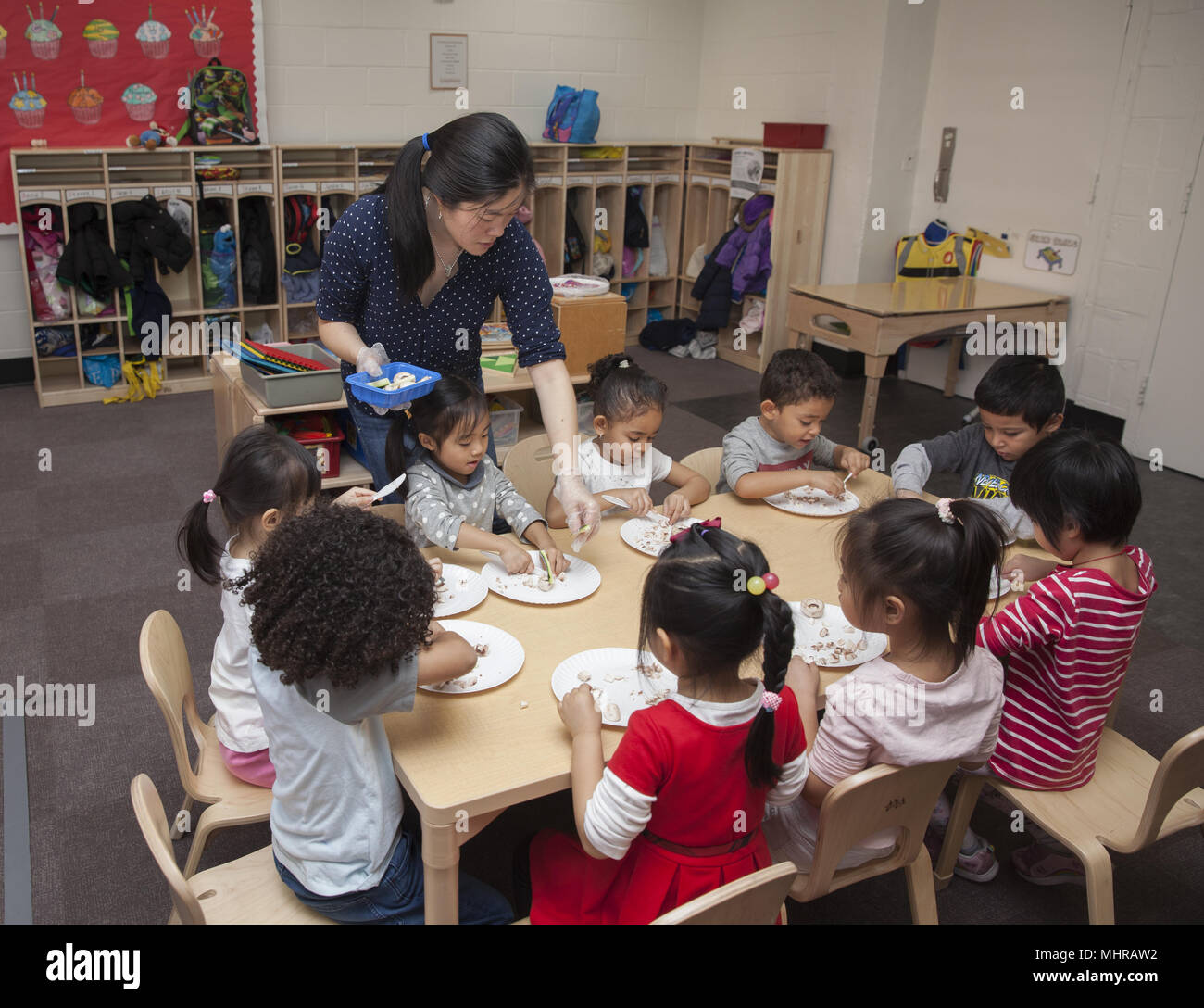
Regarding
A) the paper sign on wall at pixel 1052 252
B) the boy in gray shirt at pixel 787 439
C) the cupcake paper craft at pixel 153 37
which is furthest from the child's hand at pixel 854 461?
the cupcake paper craft at pixel 153 37

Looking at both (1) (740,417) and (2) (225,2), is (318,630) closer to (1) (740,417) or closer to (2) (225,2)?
(1) (740,417)

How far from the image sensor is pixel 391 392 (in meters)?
2.03

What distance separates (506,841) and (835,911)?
0.72 meters

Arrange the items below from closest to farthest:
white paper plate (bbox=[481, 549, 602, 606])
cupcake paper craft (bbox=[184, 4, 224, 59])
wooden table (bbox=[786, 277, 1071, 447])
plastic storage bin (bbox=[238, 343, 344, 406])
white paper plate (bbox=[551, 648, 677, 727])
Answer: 1. white paper plate (bbox=[551, 648, 677, 727])
2. white paper plate (bbox=[481, 549, 602, 606])
3. plastic storage bin (bbox=[238, 343, 344, 406])
4. wooden table (bbox=[786, 277, 1071, 447])
5. cupcake paper craft (bbox=[184, 4, 224, 59])

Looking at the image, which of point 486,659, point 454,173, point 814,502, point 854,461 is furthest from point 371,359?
point 854,461

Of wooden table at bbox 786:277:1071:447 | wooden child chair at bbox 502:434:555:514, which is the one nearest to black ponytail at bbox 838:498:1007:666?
wooden child chair at bbox 502:434:555:514

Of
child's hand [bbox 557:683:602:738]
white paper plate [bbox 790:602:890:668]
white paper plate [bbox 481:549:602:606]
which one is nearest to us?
child's hand [bbox 557:683:602:738]

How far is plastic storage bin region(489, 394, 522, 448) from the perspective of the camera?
3.77 m

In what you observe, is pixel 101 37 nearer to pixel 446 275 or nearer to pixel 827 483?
pixel 446 275

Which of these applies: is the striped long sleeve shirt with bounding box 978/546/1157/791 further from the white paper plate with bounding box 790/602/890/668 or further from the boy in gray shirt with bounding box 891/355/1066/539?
the boy in gray shirt with bounding box 891/355/1066/539

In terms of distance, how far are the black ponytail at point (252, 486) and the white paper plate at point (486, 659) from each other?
369 mm

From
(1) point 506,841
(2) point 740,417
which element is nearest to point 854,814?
(1) point 506,841

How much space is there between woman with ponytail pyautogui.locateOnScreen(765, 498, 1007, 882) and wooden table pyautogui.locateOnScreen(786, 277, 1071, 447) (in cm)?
308

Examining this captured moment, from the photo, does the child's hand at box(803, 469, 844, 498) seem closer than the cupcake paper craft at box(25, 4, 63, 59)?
Yes
